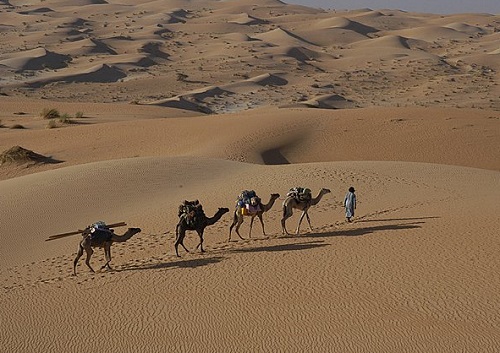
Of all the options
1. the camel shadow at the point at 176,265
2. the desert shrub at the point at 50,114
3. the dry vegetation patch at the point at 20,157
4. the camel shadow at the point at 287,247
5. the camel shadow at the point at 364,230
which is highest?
the desert shrub at the point at 50,114

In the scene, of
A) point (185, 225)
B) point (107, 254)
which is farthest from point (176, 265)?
point (107, 254)

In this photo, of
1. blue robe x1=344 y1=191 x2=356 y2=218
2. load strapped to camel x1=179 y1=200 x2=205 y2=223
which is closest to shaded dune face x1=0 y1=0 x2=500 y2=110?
blue robe x1=344 y1=191 x2=356 y2=218

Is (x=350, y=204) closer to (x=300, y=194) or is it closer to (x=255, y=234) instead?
(x=300, y=194)

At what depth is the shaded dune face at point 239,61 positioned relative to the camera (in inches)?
2104

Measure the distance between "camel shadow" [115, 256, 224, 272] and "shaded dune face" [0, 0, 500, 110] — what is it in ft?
115

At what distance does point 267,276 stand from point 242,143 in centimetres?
1676

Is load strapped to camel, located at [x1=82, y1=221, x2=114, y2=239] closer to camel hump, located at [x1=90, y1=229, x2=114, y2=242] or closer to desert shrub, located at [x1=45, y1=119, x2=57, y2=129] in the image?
camel hump, located at [x1=90, y1=229, x2=114, y2=242]

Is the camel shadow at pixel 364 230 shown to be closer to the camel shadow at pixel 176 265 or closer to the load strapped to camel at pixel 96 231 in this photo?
the camel shadow at pixel 176 265

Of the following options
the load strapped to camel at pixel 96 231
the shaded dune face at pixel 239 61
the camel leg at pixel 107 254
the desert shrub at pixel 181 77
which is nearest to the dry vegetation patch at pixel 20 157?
the camel leg at pixel 107 254

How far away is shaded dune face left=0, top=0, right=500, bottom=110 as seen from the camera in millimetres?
53438

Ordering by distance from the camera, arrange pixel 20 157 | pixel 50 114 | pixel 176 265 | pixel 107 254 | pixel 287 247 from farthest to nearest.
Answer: pixel 50 114 < pixel 20 157 < pixel 287 247 < pixel 176 265 < pixel 107 254

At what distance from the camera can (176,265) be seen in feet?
39.4

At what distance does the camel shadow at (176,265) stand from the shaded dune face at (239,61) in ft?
115

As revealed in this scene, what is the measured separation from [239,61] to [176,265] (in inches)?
2250
